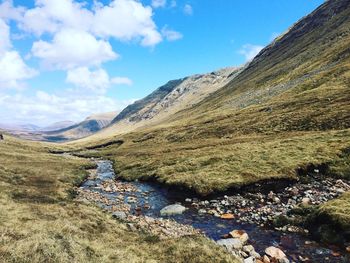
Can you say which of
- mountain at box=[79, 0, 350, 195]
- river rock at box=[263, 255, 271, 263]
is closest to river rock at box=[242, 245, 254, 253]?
river rock at box=[263, 255, 271, 263]

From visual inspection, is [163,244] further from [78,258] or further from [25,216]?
[25,216]

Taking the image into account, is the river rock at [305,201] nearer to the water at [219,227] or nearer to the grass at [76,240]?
the water at [219,227]

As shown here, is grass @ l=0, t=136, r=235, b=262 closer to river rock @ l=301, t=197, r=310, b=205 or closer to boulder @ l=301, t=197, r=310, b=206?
boulder @ l=301, t=197, r=310, b=206

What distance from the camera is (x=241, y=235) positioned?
2450 centimetres

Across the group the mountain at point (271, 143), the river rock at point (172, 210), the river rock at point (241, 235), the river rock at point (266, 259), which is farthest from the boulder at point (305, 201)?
the river rock at point (172, 210)

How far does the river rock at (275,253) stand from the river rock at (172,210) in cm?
1134

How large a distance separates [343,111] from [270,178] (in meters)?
28.3

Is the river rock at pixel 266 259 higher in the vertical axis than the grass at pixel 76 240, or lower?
lower

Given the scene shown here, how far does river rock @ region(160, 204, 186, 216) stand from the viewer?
105 feet

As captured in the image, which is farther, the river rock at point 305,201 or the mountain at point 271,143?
the mountain at point 271,143

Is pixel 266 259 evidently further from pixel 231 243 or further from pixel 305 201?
pixel 305 201

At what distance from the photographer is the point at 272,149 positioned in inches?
1800

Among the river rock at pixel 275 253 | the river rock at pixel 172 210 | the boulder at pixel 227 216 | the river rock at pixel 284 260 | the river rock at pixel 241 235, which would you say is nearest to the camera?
the river rock at pixel 284 260

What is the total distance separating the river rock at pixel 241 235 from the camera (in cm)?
2389
